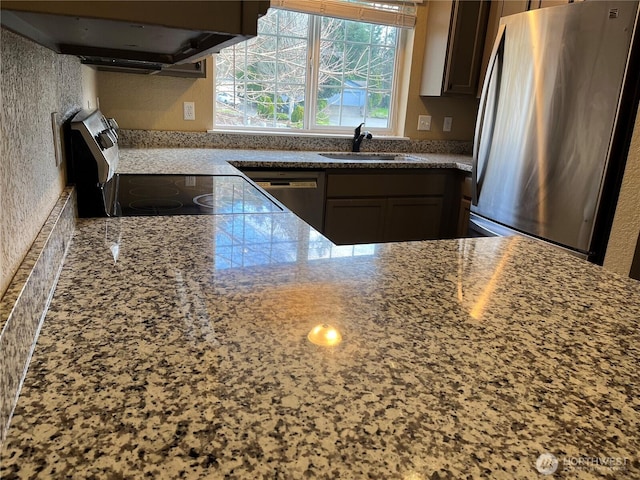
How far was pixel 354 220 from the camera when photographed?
292cm

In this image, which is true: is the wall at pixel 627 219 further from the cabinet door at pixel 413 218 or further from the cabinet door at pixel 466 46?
the cabinet door at pixel 466 46

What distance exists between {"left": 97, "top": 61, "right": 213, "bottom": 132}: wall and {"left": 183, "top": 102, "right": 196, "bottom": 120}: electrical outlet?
2 cm

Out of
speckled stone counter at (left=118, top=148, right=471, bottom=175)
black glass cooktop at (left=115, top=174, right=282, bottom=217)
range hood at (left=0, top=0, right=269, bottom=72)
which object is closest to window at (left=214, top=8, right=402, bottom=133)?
speckled stone counter at (left=118, top=148, right=471, bottom=175)

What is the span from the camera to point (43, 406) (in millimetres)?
→ 503

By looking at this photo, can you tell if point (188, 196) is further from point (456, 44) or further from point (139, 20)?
point (456, 44)

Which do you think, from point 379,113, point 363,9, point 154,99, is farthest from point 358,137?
point 154,99

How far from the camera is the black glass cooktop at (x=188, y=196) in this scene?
1.43 metres

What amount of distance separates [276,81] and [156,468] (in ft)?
10.3

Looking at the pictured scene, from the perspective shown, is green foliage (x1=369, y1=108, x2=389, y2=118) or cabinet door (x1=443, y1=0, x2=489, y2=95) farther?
green foliage (x1=369, y1=108, x2=389, y2=118)

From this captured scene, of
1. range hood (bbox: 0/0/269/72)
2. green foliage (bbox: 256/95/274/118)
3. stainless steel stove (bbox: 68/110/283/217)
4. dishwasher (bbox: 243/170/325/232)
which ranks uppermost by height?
range hood (bbox: 0/0/269/72)

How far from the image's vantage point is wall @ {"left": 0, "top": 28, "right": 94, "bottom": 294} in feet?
2.13

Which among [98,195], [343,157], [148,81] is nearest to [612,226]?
[343,157]

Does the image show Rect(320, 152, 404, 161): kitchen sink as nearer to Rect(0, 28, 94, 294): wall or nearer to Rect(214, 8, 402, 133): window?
Rect(214, 8, 402, 133): window

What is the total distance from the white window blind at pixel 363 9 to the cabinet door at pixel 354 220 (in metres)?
1.26
